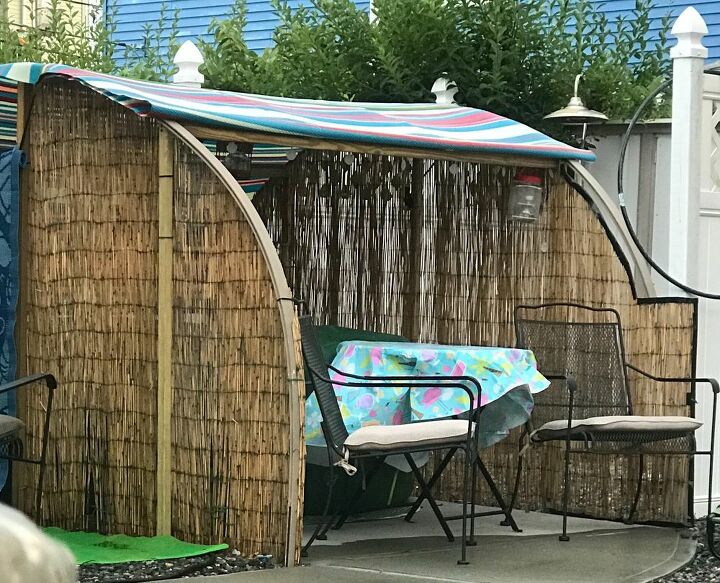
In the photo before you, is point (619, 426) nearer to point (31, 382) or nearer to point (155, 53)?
point (31, 382)

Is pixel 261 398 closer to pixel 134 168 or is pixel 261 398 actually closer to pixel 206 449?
pixel 206 449

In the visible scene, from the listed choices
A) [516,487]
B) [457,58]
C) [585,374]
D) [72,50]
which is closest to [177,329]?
[516,487]

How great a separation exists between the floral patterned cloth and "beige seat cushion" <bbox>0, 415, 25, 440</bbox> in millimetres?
1331

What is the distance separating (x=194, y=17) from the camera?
12.7 m

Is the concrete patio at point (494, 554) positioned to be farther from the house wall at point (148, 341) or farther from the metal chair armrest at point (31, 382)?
the metal chair armrest at point (31, 382)

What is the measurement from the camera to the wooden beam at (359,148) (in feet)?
18.5

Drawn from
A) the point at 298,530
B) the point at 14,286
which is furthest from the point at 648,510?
the point at 14,286

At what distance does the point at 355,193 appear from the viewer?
791 cm

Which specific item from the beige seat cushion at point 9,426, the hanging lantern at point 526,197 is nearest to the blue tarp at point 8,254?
the beige seat cushion at point 9,426

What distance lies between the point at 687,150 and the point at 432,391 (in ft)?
5.77

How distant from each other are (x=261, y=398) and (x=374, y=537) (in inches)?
47.9

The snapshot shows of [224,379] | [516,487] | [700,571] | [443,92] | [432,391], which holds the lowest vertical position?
[700,571]

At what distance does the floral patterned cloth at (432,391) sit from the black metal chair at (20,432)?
1194 mm

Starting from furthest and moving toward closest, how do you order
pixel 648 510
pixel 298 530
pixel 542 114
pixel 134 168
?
pixel 542 114, pixel 648 510, pixel 134 168, pixel 298 530
